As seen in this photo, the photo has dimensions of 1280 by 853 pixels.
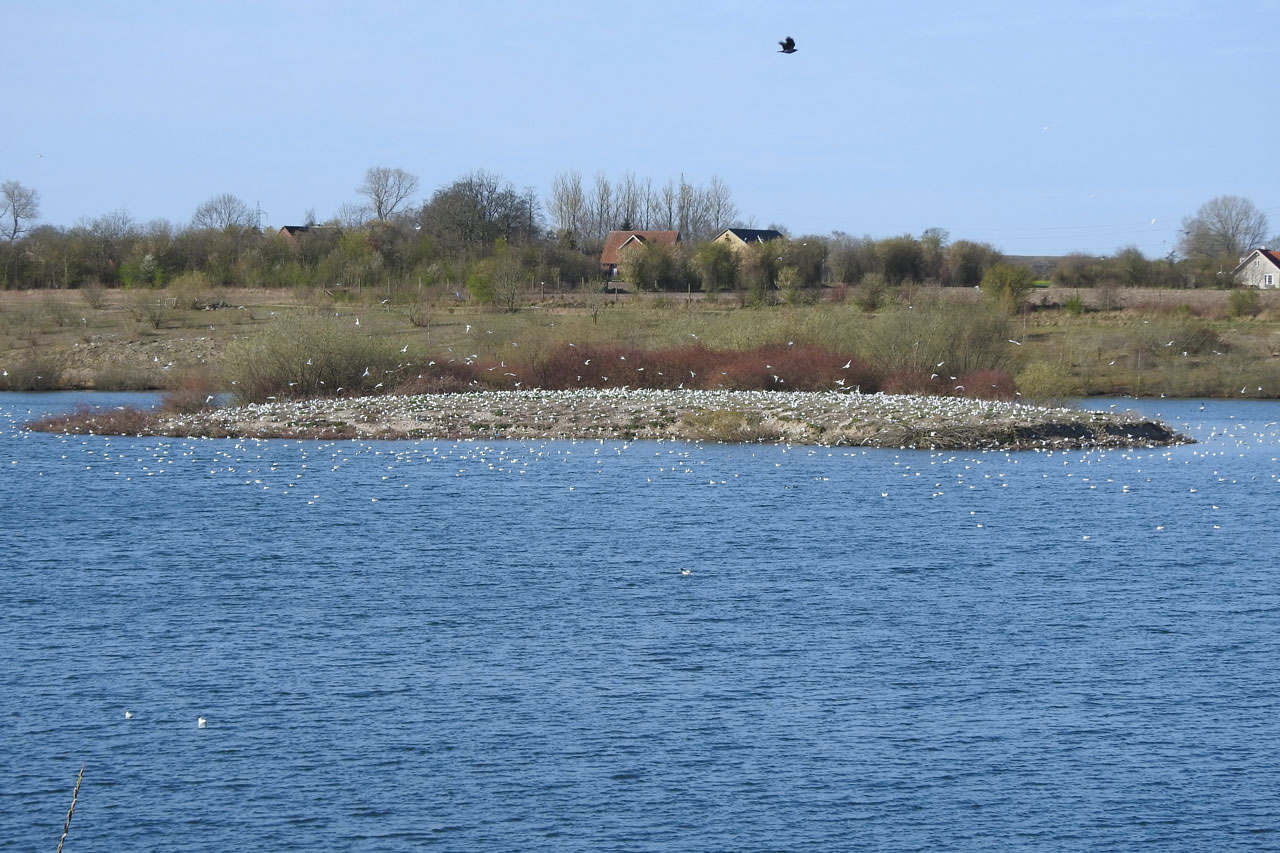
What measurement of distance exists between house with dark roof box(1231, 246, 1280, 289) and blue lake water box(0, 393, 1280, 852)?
8267cm

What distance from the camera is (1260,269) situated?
106 metres

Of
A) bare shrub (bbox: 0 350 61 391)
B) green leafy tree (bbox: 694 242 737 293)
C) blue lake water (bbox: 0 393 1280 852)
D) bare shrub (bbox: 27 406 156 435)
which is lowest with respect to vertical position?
blue lake water (bbox: 0 393 1280 852)

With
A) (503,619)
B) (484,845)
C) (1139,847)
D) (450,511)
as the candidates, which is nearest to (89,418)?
(450,511)

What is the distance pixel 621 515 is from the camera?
1073 inches

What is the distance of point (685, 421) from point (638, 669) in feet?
88.7

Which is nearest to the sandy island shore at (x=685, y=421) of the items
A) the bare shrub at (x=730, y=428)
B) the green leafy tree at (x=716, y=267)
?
the bare shrub at (x=730, y=428)

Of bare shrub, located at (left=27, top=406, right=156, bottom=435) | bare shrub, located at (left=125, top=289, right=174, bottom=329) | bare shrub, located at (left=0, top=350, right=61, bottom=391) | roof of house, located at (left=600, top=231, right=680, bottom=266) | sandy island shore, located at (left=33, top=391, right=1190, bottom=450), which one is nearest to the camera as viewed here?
sandy island shore, located at (left=33, top=391, right=1190, bottom=450)

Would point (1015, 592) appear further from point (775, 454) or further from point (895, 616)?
point (775, 454)

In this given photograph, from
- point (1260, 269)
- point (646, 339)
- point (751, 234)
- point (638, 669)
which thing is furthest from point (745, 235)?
point (638, 669)

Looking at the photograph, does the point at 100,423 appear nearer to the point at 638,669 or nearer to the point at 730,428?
the point at 730,428

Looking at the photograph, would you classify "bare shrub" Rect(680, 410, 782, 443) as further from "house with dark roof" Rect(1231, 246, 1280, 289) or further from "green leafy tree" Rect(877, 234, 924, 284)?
"house with dark roof" Rect(1231, 246, 1280, 289)

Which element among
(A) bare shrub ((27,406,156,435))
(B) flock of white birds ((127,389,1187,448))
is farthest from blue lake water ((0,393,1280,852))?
(A) bare shrub ((27,406,156,435))

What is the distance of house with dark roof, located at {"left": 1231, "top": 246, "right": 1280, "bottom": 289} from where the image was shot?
104m

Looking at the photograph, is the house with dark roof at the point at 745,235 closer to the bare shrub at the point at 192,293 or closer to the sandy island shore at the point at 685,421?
the bare shrub at the point at 192,293
